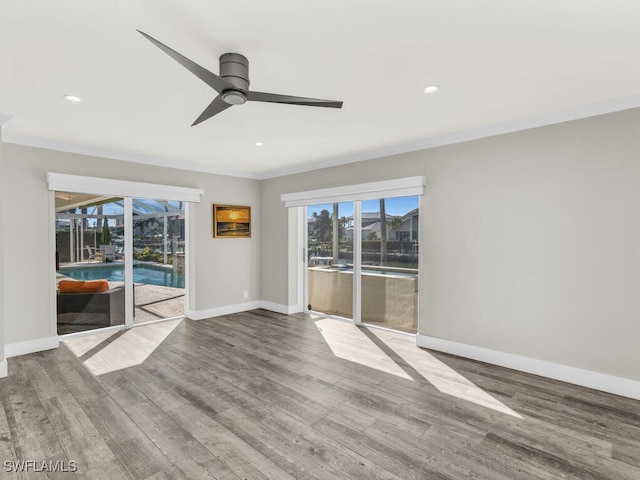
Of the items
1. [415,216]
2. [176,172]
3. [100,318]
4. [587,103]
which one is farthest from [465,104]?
[100,318]

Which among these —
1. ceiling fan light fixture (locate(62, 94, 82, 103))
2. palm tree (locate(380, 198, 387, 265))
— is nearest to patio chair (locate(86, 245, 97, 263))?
ceiling fan light fixture (locate(62, 94, 82, 103))

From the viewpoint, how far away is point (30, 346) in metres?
3.83

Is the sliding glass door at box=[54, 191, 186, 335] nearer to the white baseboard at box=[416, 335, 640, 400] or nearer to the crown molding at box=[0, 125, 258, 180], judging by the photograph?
the crown molding at box=[0, 125, 258, 180]

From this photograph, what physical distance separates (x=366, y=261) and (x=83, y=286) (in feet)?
12.8

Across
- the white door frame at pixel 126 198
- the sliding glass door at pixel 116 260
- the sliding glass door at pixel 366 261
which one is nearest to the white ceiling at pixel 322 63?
the white door frame at pixel 126 198

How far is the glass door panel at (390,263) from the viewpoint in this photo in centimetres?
443

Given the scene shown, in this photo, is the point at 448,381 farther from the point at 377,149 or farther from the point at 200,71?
the point at 200,71

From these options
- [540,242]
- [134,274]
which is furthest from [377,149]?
[134,274]

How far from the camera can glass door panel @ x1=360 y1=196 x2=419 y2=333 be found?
4.43 metres

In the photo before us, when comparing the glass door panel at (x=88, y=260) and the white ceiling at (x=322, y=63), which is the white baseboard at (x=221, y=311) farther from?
the white ceiling at (x=322, y=63)

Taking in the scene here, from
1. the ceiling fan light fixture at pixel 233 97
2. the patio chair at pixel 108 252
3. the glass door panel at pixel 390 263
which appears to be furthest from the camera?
the patio chair at pixel 108 252

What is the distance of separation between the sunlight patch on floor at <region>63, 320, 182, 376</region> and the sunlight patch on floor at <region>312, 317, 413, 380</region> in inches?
84.4

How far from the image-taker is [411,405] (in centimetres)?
270

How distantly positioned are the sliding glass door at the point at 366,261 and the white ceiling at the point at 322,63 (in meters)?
1.32
